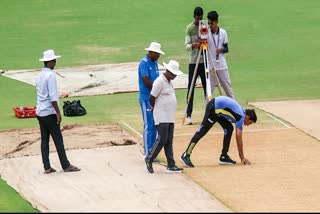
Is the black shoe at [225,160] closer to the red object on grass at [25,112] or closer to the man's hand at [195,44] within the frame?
the man's hand at [195,44]

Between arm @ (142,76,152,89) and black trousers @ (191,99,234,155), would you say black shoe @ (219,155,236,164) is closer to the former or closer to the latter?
black trousers @ (191,99,234,155)

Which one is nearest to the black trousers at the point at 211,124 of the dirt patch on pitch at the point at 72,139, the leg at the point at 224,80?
the dirt patch on pitch at the point at 72,139

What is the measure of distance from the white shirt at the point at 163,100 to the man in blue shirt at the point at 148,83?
0.52m

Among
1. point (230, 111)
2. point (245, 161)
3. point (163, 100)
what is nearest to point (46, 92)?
point (163, 100)

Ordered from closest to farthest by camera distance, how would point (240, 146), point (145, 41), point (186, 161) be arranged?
point (240, 146)
point (186, 161)
point (145, 41)

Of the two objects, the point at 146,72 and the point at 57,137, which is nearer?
the point at 57,137

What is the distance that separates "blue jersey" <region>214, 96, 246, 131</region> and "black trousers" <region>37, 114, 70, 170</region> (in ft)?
8.77

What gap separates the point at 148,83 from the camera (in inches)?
709

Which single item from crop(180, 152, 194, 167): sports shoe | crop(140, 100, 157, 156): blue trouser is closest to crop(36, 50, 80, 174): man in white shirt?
crop(140, 100, 157, 156): blue trouser

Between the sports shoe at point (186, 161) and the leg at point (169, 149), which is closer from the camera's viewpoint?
the leg at point (169, 149)

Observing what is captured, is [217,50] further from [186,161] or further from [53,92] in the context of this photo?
[53,92]

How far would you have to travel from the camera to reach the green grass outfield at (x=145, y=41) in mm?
24484

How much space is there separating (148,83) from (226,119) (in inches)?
57.5

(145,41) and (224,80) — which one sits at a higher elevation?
(224,80)
